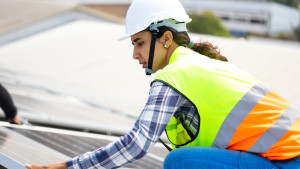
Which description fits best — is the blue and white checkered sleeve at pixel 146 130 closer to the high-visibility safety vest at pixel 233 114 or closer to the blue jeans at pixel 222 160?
the high-visibility safety vest at pixel 233 114

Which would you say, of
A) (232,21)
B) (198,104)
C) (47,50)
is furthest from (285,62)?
(232,21)

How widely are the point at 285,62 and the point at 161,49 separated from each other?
30.4 ft

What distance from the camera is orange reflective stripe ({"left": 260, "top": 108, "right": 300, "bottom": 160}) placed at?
7.46ft

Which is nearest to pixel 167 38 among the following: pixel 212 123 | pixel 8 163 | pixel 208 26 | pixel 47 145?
pixel 212 123

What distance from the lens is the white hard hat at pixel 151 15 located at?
2.48 metres

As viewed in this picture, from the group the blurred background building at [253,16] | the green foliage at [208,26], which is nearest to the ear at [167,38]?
the green foliage at [208,26]

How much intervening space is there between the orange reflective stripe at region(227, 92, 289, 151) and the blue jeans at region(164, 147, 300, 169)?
51mm

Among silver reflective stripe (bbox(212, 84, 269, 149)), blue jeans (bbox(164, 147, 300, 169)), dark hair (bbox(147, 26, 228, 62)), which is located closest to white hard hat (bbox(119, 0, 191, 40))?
dark hair (bbox(147, 26, 228, 62))

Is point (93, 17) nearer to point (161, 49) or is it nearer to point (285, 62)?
point (285, 62)

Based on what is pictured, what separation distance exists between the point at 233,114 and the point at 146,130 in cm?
45

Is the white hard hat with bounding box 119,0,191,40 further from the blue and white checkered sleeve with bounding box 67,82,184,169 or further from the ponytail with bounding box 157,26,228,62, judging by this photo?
the blue and white checkered sleeve with bounding box 67,82,184,169

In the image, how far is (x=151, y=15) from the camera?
248 cm

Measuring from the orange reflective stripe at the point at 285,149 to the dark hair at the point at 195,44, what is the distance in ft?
2.32

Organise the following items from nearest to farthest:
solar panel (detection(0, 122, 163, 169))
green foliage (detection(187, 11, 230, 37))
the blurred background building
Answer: solar panel (detection(0, 122, 163, 169)) → green foliage (detection(187, 11, 230, 37)) → the blurred background building
